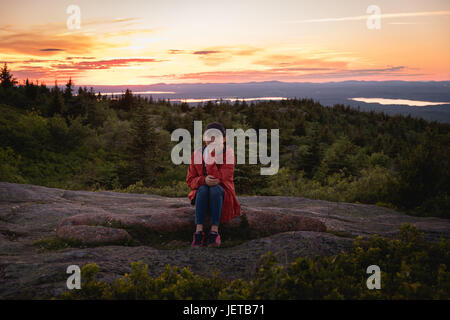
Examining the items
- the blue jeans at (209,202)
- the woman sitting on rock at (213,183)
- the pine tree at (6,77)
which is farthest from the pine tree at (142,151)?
the pine tree at (6,77)

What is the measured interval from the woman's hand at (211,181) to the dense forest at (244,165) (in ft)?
23.2

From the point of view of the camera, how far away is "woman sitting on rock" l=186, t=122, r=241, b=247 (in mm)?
5719

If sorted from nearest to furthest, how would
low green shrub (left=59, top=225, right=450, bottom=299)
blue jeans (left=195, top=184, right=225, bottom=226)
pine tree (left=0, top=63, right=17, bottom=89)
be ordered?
1. low green shrub (left=59, top=225, right=450, bottom=299)
2. blue jeans (left=195, top=184, right=225, bottom=226)
3. pine tree (left=0, top=63, right=17, bottom=89)

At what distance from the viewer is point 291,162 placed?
27.2 meters

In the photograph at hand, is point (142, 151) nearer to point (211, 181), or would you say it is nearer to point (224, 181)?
point (224, 181)

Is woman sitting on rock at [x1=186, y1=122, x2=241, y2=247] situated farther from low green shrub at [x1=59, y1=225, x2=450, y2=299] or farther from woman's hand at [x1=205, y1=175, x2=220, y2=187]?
low green shrub at [x1=59, y1=225, x2=450, y2=299]

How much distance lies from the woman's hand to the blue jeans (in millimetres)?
110

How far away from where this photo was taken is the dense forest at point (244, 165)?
1067 cm

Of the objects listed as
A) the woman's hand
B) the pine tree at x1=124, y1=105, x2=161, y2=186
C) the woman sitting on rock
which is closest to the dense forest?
the pine tree at x1=124, y1=105, x2=161, y2=186

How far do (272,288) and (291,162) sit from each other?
24.7 m

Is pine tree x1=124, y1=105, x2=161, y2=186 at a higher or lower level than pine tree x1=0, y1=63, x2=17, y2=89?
lower

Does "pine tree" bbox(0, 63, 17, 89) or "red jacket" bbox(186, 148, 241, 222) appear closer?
"red jacket" bbox(186, 148, 241, 222)

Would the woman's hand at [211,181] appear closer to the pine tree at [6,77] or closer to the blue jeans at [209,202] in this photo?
the blue jeans at [209,202]

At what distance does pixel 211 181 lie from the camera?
574 cm
